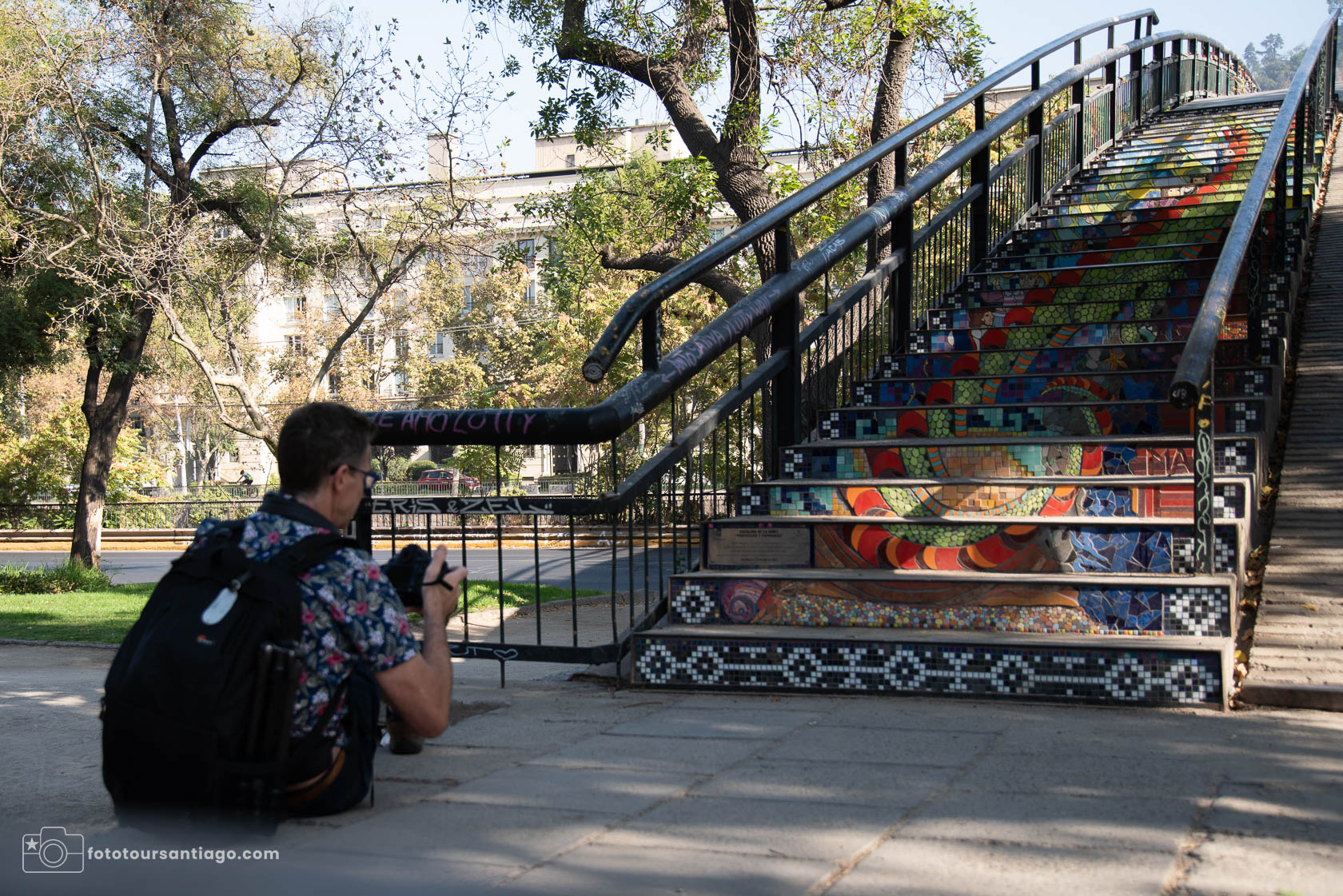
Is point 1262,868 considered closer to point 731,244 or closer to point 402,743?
point 402,743

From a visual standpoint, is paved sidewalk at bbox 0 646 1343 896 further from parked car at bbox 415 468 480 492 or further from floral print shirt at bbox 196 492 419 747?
parked car at bbox 415 468 480 492

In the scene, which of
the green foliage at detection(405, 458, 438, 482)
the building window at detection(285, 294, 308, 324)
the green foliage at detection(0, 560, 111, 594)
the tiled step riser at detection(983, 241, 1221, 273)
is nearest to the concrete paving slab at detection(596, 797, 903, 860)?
the tiled step riser at detection(983, 241, 1221, 273)

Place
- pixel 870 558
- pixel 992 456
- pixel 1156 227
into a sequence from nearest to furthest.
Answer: pixel 870 558, pixel 992 456, pixel 1156 227

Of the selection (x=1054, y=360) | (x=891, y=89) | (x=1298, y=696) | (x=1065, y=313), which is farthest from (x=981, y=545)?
(x=891, y=89)

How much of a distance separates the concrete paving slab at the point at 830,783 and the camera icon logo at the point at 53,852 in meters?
1.49

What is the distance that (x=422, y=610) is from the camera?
116 inches

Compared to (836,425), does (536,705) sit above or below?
below

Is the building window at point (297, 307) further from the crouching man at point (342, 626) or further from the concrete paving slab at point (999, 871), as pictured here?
the concrete paving slab at point (999, 871)

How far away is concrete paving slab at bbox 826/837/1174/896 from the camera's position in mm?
2256

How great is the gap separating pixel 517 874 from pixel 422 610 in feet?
2.61

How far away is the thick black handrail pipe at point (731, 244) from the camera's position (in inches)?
173

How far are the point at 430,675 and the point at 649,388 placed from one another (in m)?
1.93

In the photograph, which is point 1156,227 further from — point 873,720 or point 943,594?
point 873,720

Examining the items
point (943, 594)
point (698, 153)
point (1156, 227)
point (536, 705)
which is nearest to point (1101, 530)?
point (943, 594)
